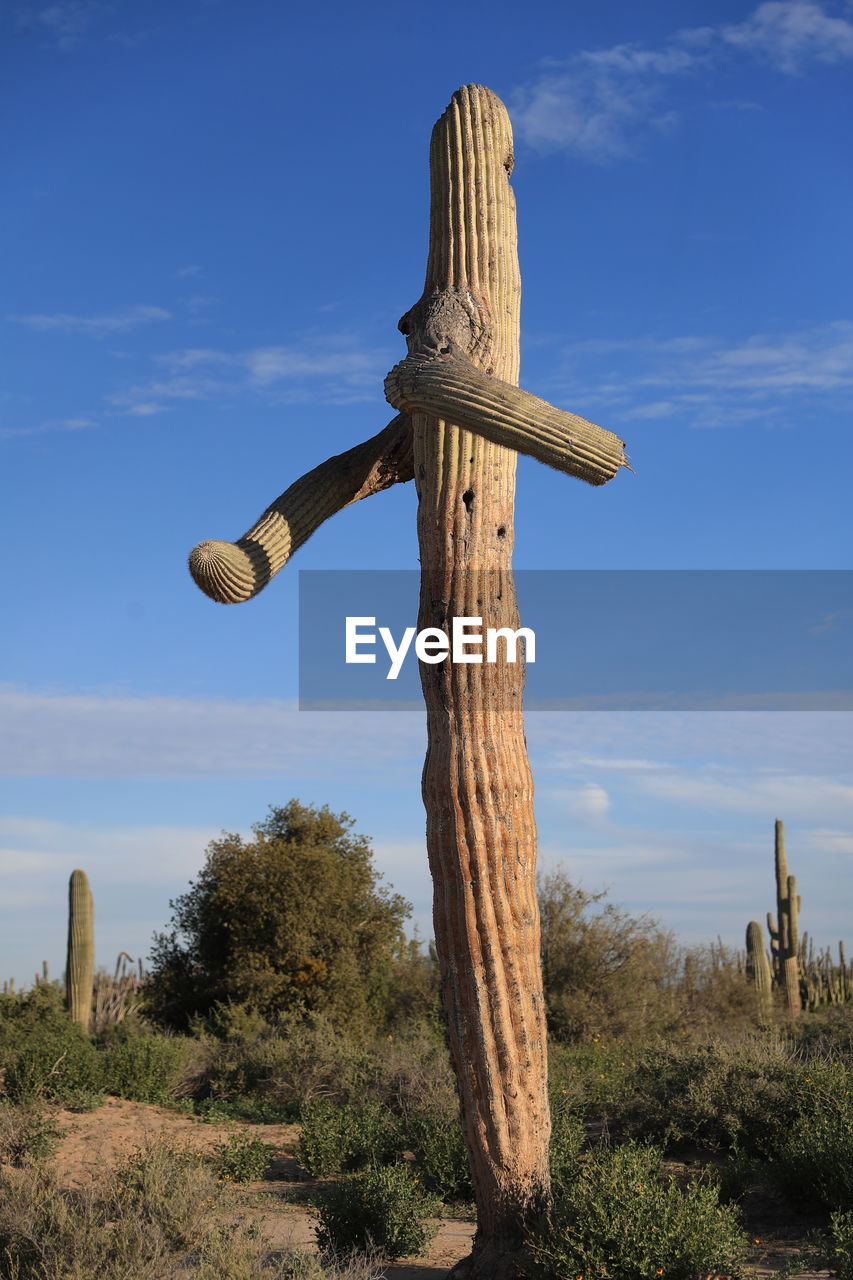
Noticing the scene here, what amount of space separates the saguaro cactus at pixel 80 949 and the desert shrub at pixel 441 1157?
30.9 ft

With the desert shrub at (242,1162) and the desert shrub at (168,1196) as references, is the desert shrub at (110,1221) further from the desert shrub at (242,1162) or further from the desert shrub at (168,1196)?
the desert shrub at (242,1162)

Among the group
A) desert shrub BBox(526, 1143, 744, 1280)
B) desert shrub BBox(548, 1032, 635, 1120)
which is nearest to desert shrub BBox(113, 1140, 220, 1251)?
desert shrub BBox(526, 1143, 744, 1280)

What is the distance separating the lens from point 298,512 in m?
7.68

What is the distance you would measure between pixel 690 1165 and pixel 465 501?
638cm

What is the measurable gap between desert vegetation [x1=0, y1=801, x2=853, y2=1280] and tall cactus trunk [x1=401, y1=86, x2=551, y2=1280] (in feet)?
1.40

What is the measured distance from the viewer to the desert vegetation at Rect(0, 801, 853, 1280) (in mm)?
6832

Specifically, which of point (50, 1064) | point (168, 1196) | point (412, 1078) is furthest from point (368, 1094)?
point (168, 1196)

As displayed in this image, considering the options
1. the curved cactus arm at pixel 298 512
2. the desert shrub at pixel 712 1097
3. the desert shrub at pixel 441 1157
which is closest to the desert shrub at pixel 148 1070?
the desert shrub at pixel 441 1157

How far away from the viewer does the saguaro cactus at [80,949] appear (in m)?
18.3

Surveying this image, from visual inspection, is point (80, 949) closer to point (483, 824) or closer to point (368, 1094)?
point (368, 1094)

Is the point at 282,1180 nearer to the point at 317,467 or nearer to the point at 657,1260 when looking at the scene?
the point at 657,1260

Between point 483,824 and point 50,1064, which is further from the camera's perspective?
point 50,1064

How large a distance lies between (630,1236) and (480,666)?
3026 mm

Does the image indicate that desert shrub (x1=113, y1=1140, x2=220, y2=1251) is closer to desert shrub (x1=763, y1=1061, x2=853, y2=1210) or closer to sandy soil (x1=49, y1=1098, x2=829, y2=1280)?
sandy soil (x1=49, y1=1098, x2=829, y2=1280)
